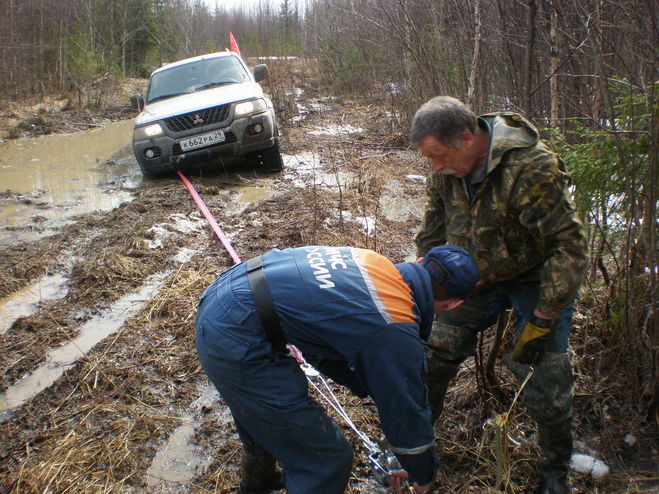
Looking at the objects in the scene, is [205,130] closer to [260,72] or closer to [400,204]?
[260,72]

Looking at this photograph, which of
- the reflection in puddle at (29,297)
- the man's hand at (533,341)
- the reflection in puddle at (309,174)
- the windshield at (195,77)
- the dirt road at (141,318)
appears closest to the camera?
the man's hand at (533,341)

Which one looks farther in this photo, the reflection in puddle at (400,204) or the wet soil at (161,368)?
the reflection in puddle at (400,204)

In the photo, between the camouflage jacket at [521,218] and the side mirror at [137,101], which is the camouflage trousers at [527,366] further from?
the side mirror at [137,101]

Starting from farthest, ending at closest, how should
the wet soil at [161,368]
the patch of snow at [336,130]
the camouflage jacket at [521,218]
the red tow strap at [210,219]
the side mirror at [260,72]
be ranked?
the patch of snow at [336,130]
the side mirror at [260,72]
the red tow strap at [210,219]
the wet soil at [161,368]
the camouflage jacket at [521,218]

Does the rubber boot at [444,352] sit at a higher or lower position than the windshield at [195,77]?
lower

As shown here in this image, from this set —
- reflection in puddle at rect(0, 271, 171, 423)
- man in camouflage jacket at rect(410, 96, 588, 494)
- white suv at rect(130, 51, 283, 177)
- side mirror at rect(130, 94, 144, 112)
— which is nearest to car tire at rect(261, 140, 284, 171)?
white suv at rect(130, 51, 283, 177)

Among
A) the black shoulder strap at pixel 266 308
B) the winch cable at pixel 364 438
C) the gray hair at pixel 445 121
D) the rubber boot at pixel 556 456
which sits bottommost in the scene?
the winch cable at pixel 364 438

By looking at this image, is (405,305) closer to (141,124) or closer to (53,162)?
(141,124)

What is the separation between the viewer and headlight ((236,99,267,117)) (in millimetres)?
7516

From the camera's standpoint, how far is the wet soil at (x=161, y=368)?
2.64 meters

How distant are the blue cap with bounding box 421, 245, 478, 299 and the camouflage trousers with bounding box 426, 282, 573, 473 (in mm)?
618

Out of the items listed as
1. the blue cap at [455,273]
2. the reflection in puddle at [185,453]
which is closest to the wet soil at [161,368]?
the reflection in puddle at [185,453]

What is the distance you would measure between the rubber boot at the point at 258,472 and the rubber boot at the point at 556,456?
123 cm

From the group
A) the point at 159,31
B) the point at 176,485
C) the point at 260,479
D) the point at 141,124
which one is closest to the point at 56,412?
the point at 176,485
